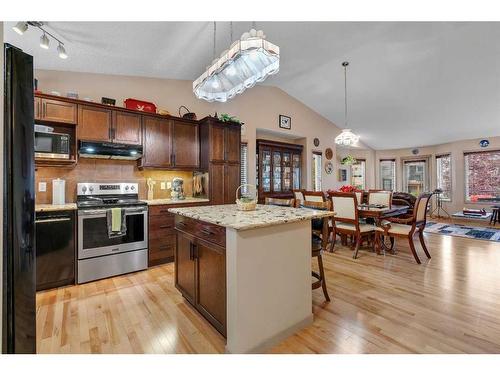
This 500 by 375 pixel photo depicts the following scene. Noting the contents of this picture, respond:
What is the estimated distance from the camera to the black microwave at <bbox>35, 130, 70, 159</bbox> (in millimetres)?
2652

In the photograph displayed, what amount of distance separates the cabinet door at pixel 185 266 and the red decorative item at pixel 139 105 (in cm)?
218

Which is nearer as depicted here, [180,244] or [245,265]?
[245,265]

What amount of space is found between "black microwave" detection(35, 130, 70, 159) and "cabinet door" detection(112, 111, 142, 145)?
54cm

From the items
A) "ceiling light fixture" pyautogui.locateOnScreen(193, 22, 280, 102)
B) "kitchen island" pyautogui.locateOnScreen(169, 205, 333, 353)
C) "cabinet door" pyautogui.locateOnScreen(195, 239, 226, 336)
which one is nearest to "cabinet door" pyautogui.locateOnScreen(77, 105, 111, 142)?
"ceiling light fixture" pyautogui.locateOnScreen(193, 22, 280, 102)

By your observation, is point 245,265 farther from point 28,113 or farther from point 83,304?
point 83,304

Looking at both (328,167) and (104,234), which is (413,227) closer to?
(328,167)

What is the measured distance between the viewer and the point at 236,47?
65.6 inches

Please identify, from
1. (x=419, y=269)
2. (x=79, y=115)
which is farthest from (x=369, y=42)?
(x=79, y=115)

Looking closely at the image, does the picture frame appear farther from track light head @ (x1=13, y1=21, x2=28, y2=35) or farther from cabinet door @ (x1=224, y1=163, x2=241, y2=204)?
track light head @ (x1=13, y1=21, x2=28, y2=35)

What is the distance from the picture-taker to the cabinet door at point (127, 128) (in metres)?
3.16

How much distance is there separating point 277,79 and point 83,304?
506 cm

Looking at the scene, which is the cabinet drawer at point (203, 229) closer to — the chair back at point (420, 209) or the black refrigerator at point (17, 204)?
the black refrigerator at point (17, 204)

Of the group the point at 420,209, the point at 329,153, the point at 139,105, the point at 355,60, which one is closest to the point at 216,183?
the point at 139,105

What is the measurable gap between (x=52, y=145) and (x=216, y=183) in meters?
2.16
